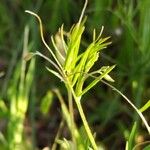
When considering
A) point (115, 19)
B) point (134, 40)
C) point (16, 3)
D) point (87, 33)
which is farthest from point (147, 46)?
point (16, 3)

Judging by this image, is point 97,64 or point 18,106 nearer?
point 18,106

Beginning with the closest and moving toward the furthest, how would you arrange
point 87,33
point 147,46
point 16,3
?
point 147,46 → point 87,33 → point 16,3

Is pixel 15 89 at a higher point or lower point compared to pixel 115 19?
lower

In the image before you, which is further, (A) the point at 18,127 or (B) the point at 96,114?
(B) the point at 96,114

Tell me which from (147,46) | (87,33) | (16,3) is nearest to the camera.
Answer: (147,46)

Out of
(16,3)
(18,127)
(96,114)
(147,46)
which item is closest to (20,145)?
(18,127)

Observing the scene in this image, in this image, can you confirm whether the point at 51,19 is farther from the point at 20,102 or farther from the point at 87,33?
the point at 20,102

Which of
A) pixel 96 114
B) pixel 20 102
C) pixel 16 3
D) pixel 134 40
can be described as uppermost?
pixel 16 3
